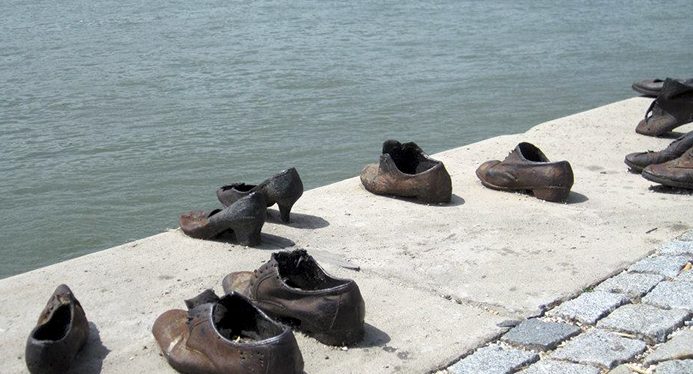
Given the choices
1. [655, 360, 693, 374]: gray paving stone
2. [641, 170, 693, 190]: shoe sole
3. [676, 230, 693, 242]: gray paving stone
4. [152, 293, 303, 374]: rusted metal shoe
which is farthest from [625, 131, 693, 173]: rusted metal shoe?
[152, 293, 303, 374]: rusted metal shoe

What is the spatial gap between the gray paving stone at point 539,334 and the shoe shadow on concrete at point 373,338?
55 centimetres

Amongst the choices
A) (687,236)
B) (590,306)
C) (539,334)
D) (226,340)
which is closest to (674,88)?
(687,236)

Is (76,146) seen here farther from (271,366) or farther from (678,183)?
(271,366)

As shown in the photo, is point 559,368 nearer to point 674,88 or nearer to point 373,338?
point 373,338

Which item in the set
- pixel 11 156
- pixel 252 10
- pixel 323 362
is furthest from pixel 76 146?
pixel 252 10

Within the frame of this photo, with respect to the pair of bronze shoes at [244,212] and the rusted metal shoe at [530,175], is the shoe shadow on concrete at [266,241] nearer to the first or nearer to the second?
the pair of bronze shoes at [244,212]

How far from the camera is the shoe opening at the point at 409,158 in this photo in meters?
7.29

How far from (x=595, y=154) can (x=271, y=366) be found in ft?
16.1

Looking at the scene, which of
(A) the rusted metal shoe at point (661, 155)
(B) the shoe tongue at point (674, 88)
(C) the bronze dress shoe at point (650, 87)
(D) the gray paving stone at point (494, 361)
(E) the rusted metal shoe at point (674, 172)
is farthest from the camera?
(C) the bronze dress shoe at point (650, 87)

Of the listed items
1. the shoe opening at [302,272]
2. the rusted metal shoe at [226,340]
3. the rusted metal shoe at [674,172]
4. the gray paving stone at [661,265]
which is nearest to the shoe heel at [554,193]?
the rusted metal shoe at [674,172]

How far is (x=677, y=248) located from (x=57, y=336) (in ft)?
11.2

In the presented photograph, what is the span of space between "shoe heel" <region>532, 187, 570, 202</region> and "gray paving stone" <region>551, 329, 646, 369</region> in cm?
226

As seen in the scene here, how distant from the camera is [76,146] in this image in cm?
1031

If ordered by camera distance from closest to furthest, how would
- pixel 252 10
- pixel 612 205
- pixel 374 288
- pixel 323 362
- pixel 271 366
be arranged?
pixel 271 366 → pixel 323 362 → pixel 374 288 → pixel 612 205 → pixel 252 10
